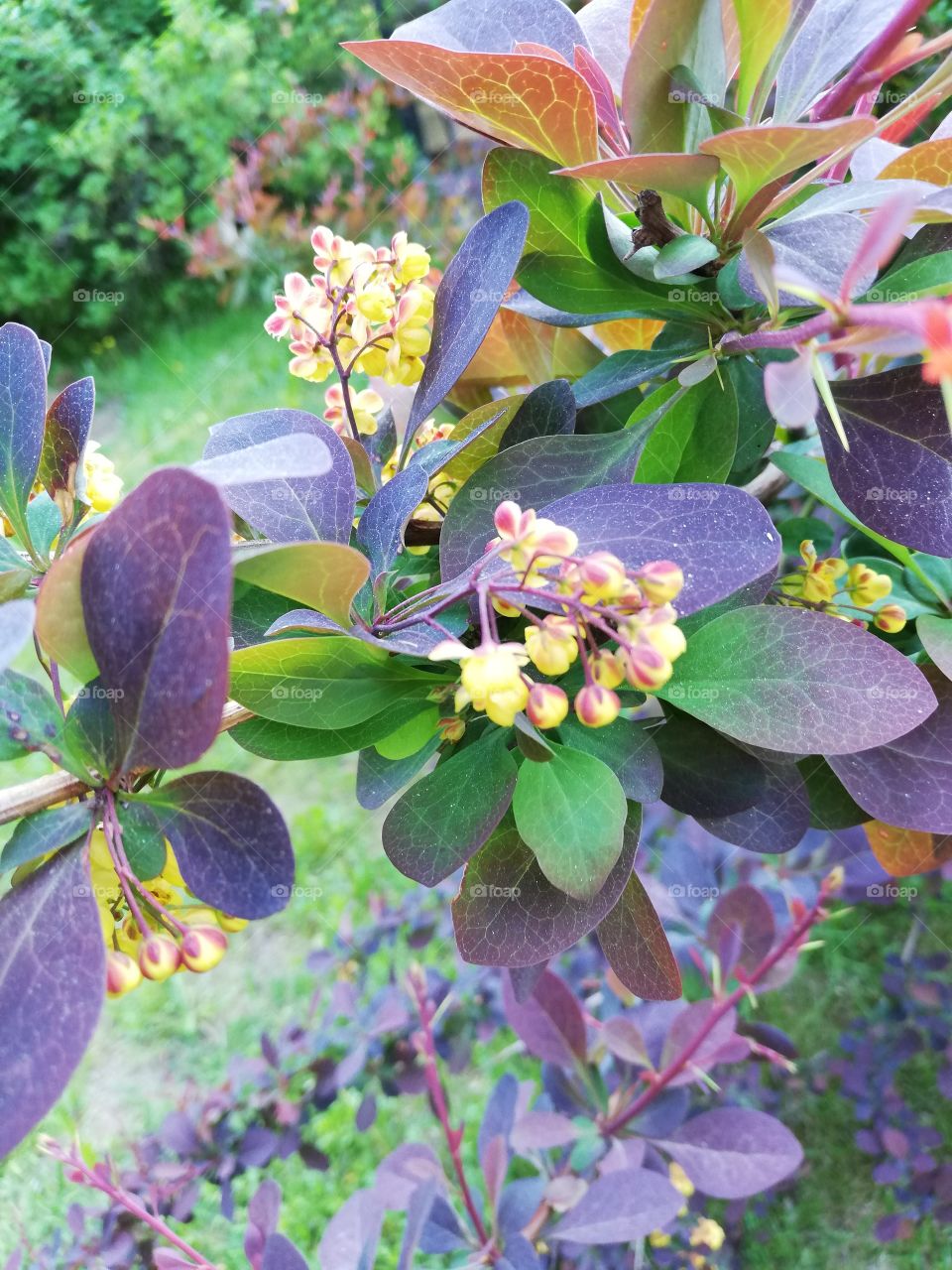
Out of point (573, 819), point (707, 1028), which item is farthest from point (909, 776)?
point (707, 1028)

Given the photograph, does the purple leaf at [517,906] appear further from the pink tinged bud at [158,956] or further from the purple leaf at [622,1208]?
the purple leaf at [622,1208]

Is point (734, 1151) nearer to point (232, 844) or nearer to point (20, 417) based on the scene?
point (232, 844)

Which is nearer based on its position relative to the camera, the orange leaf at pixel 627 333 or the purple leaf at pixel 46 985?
the purple leaf at pixel 46 985

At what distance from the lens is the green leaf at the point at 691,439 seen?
1.36 feet

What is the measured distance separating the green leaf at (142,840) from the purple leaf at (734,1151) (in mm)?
601

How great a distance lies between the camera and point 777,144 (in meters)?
0.33

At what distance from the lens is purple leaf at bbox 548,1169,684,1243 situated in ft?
2.11

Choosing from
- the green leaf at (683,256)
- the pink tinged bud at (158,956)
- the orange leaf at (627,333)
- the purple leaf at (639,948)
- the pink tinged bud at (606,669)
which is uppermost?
the green leaf at (683,256)

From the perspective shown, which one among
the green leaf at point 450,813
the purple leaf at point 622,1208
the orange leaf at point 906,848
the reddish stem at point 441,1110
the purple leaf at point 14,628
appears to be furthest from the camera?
the reddish stem at point 441,1110

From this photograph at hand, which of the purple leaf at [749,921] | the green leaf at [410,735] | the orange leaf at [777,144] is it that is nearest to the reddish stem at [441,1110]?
the purple leaf at [749,921]

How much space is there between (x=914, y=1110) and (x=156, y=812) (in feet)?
4.24

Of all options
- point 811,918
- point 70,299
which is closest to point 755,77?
point 811,918

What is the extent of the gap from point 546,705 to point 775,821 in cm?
20

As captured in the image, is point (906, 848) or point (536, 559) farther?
point (906, 848)
